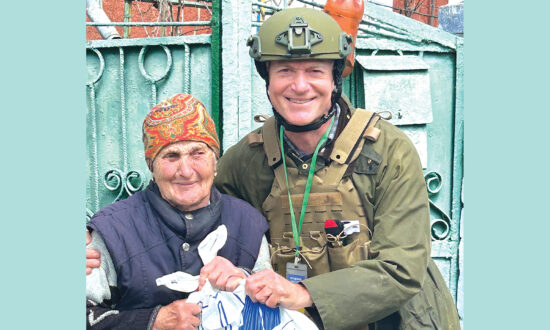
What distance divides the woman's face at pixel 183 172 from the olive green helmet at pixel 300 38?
1.84 ft

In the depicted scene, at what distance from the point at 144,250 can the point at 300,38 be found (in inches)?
44.7

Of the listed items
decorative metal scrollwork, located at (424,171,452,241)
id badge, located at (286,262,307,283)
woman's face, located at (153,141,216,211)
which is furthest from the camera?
decorative metal scrollwork, located at (424,171,452,241)

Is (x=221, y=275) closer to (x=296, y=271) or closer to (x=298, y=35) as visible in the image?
(x=296, y=271)

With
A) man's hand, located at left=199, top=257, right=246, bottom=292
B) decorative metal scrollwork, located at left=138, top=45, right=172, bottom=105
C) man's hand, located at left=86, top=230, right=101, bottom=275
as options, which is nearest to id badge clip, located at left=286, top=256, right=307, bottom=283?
man's hand, located at left=199, top=257, right=246, bottom=292

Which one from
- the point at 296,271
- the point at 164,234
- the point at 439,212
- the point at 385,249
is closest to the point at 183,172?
the point at 164,234

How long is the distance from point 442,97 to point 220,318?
103 inches

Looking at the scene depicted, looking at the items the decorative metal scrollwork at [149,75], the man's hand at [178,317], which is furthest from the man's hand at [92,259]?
the decorative metal scrollwork at [149,75]

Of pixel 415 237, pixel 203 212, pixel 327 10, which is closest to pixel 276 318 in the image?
pixel 203 212

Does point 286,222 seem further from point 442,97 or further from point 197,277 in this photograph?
point 442,97

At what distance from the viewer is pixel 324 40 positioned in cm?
292

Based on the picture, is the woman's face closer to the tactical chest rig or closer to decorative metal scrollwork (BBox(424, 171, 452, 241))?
the tactical chest rig

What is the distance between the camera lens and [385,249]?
2908 millimetres

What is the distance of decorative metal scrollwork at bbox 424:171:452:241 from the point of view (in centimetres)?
452

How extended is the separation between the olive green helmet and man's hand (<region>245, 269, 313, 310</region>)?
0.97 m
